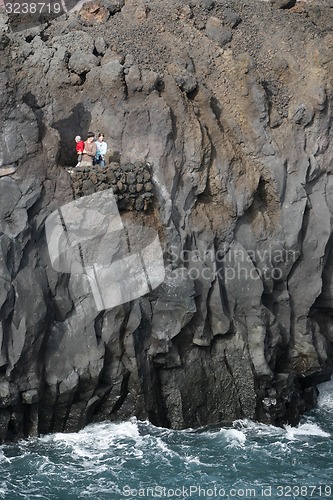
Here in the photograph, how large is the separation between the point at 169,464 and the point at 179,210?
1021 cm

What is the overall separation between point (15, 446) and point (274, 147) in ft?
53.1

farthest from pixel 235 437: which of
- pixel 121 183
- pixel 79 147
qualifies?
pixel 79 147

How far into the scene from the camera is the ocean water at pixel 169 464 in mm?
30797

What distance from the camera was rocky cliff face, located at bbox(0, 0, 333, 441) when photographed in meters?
34.7

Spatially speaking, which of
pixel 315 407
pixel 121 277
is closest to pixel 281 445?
pixel 315 407

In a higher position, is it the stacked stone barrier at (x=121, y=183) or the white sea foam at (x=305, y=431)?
the stacked stone barrier at (x=121, y=183)

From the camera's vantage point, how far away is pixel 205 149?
1485 inches

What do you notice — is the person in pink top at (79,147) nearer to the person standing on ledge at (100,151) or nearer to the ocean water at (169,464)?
the person standing on ledge at (100,151)

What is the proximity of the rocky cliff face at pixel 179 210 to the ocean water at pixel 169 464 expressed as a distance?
3.82ft

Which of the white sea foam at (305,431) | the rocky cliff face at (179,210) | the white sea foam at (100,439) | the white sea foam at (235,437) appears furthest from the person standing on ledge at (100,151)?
the white sea foam at (305,431)

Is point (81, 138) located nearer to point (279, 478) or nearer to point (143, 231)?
point (143, 231)

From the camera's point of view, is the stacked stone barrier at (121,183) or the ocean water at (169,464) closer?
the ocean water at (169,464)

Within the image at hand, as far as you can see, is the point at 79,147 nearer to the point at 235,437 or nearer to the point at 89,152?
the point at 89,152

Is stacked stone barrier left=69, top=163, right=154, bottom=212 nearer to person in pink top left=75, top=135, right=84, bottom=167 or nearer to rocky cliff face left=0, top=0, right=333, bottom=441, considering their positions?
rocky cliff face left=0, top=0, right=333, bottom=441
